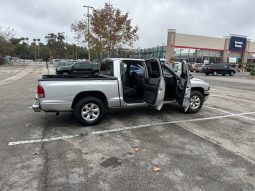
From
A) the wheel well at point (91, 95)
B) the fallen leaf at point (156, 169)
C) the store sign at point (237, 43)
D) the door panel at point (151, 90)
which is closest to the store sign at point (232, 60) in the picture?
the store sign at point (237, 43)

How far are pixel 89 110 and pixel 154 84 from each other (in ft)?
6.41

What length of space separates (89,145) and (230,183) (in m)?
2.69

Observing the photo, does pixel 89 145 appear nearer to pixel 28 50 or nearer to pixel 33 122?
pixel 33 122

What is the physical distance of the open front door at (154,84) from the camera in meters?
6.67

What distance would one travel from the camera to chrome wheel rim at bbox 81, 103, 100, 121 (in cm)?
612

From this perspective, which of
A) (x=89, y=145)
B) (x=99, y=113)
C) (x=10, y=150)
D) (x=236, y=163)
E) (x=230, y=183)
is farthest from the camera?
(x=99, y=113)

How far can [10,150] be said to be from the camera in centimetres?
464

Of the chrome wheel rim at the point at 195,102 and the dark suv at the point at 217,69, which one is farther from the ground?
the dark suv at the point at 217,69

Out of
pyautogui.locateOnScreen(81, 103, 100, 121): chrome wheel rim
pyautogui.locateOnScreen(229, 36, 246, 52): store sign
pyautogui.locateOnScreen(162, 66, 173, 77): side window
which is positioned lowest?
pyautogui.locateOnScreen(81, 103, 100, 121): chrome wheel rim

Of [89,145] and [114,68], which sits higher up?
[114,68]

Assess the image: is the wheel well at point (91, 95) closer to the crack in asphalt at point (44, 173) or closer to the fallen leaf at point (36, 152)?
the crack in asphalt at point (44, 173)

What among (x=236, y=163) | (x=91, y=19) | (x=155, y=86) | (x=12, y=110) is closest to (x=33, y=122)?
(x=12, y=110)

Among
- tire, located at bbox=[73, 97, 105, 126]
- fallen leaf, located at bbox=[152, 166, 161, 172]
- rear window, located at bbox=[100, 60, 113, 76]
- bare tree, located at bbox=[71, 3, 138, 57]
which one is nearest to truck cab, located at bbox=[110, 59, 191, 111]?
rear window, located at bbox=[100, 60, 113, 76]

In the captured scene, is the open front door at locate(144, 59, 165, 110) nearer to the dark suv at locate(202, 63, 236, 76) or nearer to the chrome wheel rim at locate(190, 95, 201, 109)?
the chrome wheel rim at locate(190, 95, 201, 109)
